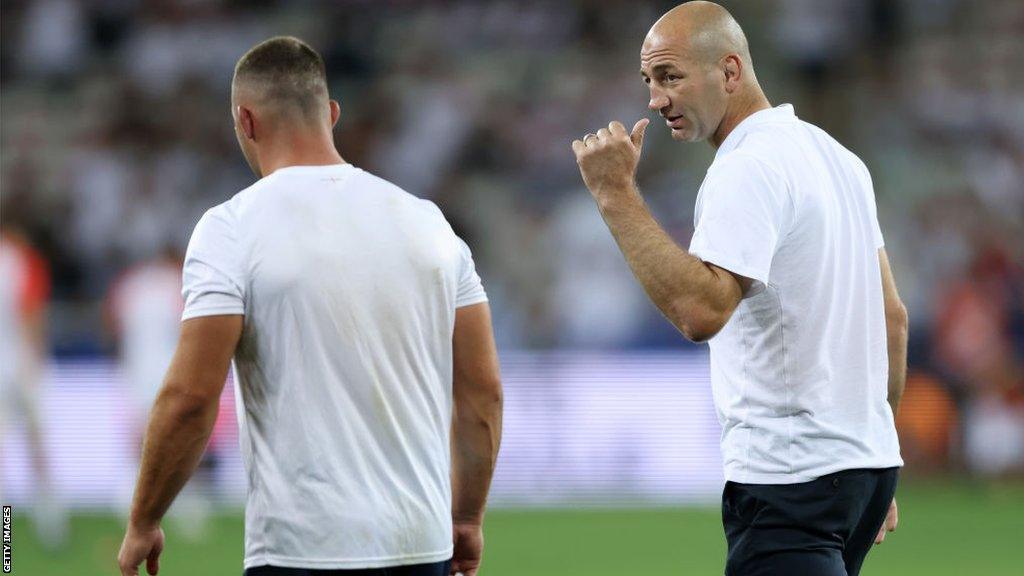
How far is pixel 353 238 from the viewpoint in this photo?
424 cm

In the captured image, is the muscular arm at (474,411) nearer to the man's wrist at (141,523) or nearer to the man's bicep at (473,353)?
the man's bicep at (473,353)

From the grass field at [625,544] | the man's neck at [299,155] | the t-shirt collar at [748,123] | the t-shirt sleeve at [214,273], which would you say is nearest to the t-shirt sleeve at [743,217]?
the t-shirt collar at [748,123]

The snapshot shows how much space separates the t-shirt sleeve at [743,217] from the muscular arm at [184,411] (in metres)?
1.21

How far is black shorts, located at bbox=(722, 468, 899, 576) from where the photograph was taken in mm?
4367

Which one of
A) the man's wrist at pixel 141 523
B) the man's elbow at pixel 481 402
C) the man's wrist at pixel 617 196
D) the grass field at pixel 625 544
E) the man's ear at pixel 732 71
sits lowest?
the grass field at pixel 625 544

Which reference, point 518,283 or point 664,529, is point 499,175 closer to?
point 518,283

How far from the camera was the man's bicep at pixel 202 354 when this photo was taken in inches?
161

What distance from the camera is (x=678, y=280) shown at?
13.6ft

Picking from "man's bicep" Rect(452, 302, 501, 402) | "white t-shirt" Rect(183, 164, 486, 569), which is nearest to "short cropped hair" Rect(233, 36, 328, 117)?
"white t-shirt" Rect(183, 164, 486, 569)

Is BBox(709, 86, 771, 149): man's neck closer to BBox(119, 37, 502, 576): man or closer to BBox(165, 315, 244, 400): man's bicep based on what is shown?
BBox(119, 37, 502, 576): man

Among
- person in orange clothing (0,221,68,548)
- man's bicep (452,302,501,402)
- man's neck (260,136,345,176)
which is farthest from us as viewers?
person in orange clothing (0,221,68,548)

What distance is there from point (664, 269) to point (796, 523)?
2.60 ft

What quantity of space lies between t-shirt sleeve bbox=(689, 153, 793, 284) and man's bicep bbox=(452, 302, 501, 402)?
0.65 metres

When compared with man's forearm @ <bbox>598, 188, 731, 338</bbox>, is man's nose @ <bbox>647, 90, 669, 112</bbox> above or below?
above
